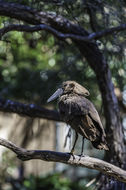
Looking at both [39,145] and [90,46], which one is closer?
[90,46]

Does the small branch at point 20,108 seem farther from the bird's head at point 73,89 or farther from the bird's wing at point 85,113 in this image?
the bird's wing at point 85,113

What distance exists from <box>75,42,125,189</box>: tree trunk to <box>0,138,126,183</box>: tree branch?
6.21ft

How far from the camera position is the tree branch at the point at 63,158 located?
4.06m

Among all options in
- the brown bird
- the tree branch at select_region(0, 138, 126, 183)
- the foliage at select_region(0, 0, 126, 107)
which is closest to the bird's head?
the brown bird

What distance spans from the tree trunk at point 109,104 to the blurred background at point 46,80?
173 mm

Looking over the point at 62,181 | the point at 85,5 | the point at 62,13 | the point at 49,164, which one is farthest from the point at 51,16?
the point at 49,164

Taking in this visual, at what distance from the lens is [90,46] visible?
618cm

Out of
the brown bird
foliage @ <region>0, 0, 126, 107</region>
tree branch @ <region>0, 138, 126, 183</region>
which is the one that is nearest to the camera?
tree branch @ <region>0, 138, 126, 183</region>

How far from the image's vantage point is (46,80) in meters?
8.18

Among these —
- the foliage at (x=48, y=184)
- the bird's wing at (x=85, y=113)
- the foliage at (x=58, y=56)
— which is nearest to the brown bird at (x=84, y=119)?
the bird's wing at (x=85, y=113)

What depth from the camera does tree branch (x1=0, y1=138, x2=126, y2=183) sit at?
4.06 metres

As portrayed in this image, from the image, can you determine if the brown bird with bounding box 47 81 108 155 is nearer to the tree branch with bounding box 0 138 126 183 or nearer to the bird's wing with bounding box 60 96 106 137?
the bird's wing with bounding box 60 96 106 137

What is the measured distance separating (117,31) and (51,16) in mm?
1028

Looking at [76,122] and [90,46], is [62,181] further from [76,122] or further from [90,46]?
[76,122]
